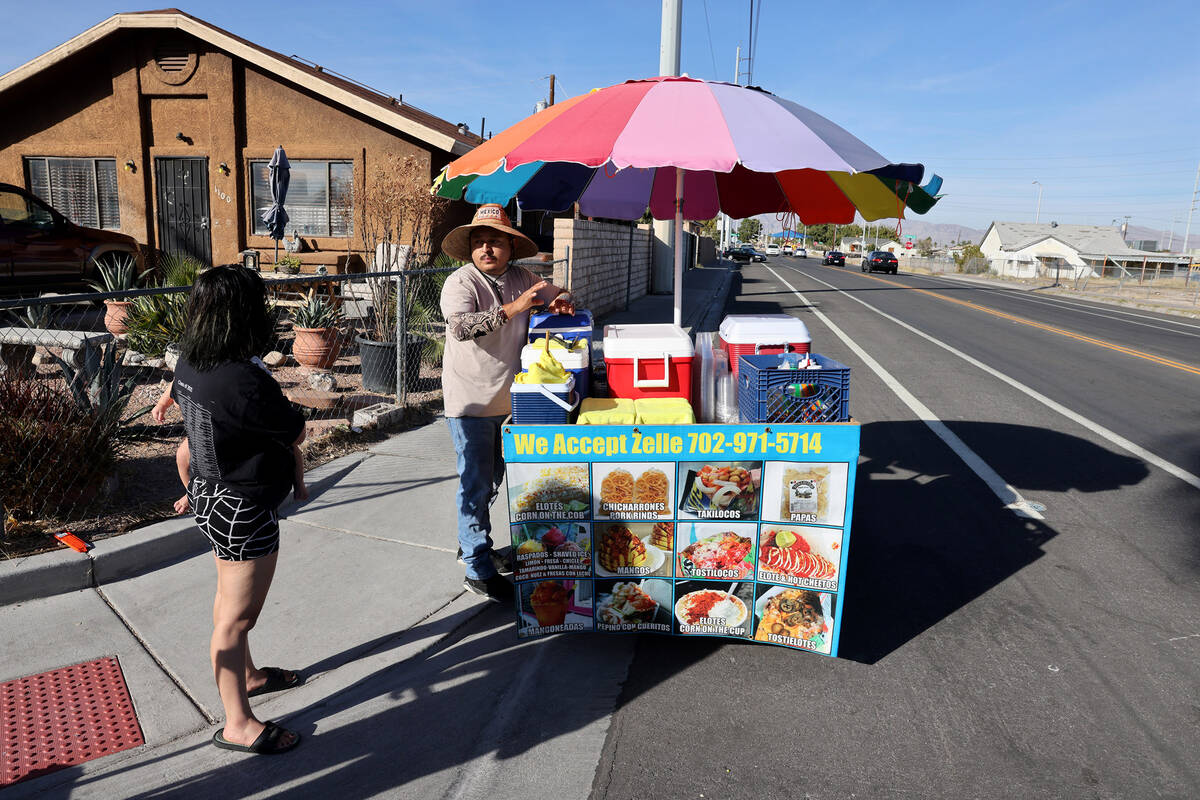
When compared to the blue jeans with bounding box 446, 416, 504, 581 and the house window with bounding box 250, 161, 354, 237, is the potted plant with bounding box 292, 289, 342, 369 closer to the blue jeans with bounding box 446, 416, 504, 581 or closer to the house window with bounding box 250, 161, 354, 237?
the blue jeans with bounding box 446, 416, 504, 581

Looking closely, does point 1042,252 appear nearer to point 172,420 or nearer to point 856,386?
point 856,386

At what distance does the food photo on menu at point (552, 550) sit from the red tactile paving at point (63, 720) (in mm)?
1620

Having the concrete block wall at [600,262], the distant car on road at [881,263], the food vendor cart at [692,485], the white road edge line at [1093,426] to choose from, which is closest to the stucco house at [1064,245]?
the distant car on road at [881,263]

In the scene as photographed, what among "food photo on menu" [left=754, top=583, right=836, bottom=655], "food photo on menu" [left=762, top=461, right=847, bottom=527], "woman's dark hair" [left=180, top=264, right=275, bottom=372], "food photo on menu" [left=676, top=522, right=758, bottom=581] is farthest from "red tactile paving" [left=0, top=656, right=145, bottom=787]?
"food photo on menu" [left=762, top=461, right=847, bottom=527]

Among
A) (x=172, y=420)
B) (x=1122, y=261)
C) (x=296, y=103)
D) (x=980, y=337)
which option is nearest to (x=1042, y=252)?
(x=1122, y=261)

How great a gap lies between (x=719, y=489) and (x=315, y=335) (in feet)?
20.9

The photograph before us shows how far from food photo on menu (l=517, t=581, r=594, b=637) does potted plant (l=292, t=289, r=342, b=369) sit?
231 inches

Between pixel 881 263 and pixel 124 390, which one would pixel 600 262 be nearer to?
pixel 124 390

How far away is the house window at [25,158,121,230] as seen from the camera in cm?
1730

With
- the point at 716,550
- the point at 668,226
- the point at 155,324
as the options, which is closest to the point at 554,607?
the point at 716,550

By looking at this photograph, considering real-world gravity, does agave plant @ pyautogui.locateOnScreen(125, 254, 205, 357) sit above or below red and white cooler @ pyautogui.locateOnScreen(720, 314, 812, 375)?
below

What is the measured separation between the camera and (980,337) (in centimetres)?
1546

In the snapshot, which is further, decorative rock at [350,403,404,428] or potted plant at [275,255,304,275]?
potted plant at [275,255,304,275]

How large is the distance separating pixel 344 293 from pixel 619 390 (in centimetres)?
1025
